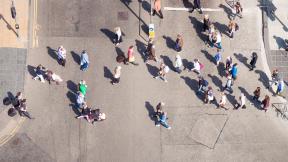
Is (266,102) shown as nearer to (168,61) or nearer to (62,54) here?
(168,61)

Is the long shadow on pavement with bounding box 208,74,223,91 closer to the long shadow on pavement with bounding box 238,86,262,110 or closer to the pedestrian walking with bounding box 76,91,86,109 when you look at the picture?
the long shadow on pavement with bounding box 238,86,262,110

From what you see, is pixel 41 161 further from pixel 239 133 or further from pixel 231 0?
pixel 231 0

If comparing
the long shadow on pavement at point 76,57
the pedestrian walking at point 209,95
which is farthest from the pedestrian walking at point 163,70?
the long shadow on pavement at point 76,57

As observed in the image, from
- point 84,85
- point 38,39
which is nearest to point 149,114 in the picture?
point 84,85

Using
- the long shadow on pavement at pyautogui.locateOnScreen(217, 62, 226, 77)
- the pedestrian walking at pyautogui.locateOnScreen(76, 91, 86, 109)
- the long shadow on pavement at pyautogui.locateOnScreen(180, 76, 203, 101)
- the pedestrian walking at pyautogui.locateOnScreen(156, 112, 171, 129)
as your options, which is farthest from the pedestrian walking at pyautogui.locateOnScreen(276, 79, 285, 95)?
the pedestrian walking at pyautogui.locateOnScreen(76, 91, 86, 109)

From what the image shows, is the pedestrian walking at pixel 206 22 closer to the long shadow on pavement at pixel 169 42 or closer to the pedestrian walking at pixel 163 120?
the long shadow on pavement at pixel 169 42

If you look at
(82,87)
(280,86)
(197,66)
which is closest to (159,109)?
(197,66)
